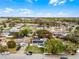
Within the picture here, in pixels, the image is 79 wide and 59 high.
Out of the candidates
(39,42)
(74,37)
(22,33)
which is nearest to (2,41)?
(22,33)

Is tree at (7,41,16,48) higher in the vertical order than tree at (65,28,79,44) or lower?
lower

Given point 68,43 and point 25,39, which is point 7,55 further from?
point 68,43

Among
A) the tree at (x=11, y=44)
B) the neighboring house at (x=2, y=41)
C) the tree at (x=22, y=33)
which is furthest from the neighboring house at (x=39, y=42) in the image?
the neighboring house at (x=2, y=41)

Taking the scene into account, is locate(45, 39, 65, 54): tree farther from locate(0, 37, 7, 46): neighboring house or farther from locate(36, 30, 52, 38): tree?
locate(0, 37, 7, 46): neighboring house

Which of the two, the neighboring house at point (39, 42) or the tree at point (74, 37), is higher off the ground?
the tree at point (74, 37)

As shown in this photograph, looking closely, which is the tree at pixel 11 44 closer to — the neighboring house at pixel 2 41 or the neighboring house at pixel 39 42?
the neighboring house at pixel 2 41

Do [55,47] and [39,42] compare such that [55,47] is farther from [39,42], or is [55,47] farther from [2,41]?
[2,41]

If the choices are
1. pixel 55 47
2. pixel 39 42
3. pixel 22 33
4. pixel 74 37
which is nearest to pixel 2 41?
pixel 22 33

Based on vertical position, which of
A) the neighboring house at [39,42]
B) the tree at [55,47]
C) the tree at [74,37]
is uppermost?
the tree at [74,37]

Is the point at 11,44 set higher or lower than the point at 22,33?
lower

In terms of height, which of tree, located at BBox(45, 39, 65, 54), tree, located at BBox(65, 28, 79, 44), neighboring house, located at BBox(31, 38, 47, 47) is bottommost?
tree, located at BBox(45, 39, 65, 54)

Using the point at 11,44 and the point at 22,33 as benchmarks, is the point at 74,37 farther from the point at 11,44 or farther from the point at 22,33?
the point at 11,44

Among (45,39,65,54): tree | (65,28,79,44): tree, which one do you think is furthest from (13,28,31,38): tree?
(65,28,79,44): tree
